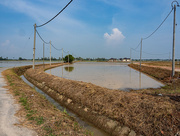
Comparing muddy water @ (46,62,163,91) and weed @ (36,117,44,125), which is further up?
weed @ (36,117,44,125)

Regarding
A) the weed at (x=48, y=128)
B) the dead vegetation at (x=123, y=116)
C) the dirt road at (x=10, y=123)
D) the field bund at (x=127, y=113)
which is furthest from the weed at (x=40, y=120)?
the field bund at (x=127, y=113)

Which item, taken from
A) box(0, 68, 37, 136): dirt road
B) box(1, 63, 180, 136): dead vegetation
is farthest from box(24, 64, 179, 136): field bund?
box(0, 68, 37, 136): dirt road

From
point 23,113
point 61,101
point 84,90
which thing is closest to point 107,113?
point 84,90

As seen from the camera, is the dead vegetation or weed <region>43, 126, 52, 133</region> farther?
the dead vegetation

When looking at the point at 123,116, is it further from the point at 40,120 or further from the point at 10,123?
the point at 10,123

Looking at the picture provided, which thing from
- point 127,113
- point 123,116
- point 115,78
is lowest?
point 115,78

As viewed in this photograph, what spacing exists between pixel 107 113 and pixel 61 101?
4261 millimetres

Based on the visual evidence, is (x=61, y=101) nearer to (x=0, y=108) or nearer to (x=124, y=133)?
(x=0, y=108)

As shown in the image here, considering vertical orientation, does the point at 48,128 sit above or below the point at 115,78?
above

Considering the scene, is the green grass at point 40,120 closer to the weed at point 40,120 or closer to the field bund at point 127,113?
the weed at point 40,120

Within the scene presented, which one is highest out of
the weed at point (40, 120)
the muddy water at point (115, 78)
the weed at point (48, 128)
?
the weed at point (40, 120)

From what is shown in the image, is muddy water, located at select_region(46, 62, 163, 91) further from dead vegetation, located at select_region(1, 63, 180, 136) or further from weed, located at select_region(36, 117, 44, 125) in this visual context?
weed, located at select_region(36, 117, 44, 125)

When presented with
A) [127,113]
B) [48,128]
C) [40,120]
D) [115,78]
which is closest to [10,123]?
[40,120]

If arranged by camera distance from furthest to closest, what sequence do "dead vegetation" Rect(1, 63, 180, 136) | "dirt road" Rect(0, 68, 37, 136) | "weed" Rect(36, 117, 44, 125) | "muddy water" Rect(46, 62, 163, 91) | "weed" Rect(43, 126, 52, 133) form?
1. "muddy water" Rect(46, 62, 163, 91)
2. "weed" Rect(36, 117, 44, 125)
3. "dead vegetation" Rect(1, 63, 180, 136)
4. "weed" Rect(43, 126, 52, 133)
5. "dirt road" Rect(0, 68, 37, 136)
